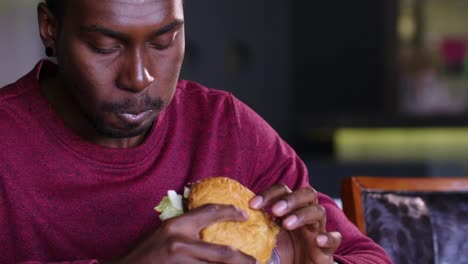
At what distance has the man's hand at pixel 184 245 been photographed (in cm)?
132

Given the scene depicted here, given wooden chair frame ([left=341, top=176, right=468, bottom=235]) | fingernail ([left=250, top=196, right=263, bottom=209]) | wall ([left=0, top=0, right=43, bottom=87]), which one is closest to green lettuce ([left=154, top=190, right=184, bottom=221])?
fingernail ([left=250, top=196, right=263, bottom=209])

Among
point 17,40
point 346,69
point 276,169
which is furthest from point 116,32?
point 346,69

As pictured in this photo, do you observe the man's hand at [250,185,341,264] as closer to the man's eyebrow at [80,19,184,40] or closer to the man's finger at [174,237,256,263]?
the man's finger at [174,237,256,263]

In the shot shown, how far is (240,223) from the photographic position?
1.45m

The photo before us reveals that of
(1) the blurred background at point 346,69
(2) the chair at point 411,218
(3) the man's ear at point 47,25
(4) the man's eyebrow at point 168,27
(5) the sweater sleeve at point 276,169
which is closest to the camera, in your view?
(4) the man's eyebrow at point 168,27

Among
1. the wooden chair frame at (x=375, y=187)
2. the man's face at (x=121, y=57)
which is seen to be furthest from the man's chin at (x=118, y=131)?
the wooden chair frame at (x=375, y=187)

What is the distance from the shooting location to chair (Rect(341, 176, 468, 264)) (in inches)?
88.0

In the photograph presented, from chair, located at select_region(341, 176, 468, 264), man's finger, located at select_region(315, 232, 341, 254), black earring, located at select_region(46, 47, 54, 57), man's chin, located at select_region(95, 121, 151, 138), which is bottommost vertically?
chair, located at select_region(341, 176, 468, 264)

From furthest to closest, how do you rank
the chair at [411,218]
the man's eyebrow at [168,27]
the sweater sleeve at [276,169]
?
the chair at [411,218] < the sweater sleeve at [276,169] < the man's eyebrow at [168,27]

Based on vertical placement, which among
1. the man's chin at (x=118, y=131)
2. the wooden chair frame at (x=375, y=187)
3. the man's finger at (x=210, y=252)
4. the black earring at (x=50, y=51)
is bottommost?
the wooden chair frame at (x=375, y=187)

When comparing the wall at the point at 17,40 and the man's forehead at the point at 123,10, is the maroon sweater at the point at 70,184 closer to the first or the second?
the man's forehead at the point at 123,10

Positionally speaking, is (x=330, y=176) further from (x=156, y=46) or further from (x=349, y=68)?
(x=156, y=46)

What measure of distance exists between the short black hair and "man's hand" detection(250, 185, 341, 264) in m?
0.52

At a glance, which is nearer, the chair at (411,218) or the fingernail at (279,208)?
the fingernail at (279,208)
